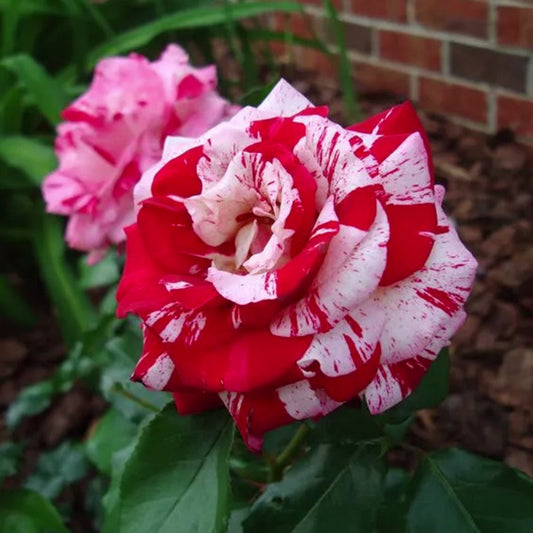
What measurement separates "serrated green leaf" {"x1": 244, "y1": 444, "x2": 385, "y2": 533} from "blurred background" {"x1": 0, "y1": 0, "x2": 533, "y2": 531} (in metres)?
0.48

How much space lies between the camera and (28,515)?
1.26 metres

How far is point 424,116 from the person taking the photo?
2.21 m

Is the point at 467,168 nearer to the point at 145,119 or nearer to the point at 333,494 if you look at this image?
the point at 145,119

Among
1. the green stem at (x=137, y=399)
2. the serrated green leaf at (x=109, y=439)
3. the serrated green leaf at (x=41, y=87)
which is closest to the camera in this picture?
the green stem at (x=137, y=399)

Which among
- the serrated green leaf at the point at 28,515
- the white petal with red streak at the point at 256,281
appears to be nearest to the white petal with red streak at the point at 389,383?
the white petal with red streak at the point at 256,281

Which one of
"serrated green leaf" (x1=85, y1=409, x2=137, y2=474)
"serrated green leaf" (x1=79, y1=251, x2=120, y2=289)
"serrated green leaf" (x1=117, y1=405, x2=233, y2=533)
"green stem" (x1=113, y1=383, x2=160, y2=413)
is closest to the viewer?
"serrated green leaf" (x1=117, y1=405, x2=233, y2=533)

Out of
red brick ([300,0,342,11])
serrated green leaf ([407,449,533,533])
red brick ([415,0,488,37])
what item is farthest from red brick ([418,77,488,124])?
serrated green leaf ([407,449,533,533])

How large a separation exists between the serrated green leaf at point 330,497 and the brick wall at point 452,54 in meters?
1.18

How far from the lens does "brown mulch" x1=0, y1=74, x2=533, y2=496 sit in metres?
1.39

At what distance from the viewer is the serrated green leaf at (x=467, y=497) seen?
2.56ft

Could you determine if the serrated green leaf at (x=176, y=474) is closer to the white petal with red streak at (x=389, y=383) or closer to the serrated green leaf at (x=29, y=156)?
the white petal with red streak at (x=389, y=383)

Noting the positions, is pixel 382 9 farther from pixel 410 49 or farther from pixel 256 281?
pixel 256 281

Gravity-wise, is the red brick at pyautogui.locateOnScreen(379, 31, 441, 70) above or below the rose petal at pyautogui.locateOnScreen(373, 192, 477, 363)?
below

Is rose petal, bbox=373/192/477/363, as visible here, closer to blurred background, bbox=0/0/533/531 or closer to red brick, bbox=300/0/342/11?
blurred background, bbox=0/0/533/531
